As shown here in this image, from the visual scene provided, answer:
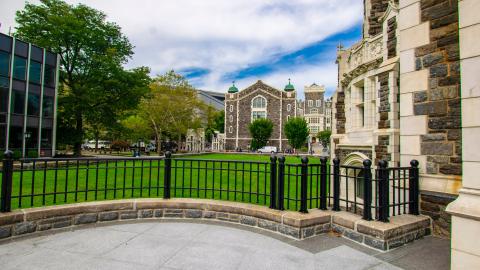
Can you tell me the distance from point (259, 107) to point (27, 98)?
5306cm

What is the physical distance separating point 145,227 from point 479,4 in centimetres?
626

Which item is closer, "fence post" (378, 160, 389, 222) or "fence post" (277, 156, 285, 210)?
"fence post" (378, 160, 389, 222)

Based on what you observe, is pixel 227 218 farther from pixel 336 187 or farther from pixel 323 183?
pixel 336 187

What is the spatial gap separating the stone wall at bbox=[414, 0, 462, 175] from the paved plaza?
1645mm

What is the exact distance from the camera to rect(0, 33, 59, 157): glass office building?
71.4 feet

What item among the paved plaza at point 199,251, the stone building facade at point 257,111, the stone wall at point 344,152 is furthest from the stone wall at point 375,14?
the stone building facade at point 257,111

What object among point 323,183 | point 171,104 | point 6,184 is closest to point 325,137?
point 171,104

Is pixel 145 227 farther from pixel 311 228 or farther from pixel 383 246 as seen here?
pixel 383 246

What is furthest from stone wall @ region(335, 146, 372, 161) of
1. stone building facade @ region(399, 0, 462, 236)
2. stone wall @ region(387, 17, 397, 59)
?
stone building facade @ region(399, 0, 462, 236)

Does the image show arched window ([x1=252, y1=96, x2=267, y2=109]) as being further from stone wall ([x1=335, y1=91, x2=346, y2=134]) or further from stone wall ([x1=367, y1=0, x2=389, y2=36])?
stone wall ([x1=367, y1=0, x2=389, y2=36])

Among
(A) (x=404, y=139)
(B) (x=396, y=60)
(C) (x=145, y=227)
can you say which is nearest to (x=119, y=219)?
(C) (x=145, y=227)

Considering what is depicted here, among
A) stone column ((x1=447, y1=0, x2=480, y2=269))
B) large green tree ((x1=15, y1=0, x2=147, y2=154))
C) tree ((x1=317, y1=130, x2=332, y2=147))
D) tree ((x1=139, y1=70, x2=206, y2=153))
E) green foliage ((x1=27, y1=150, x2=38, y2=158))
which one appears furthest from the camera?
tree ((x1=317, y1=130, x2=332, y2=147))

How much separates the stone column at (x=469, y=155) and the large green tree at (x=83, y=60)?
90.3ft

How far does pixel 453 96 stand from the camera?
553 cm
